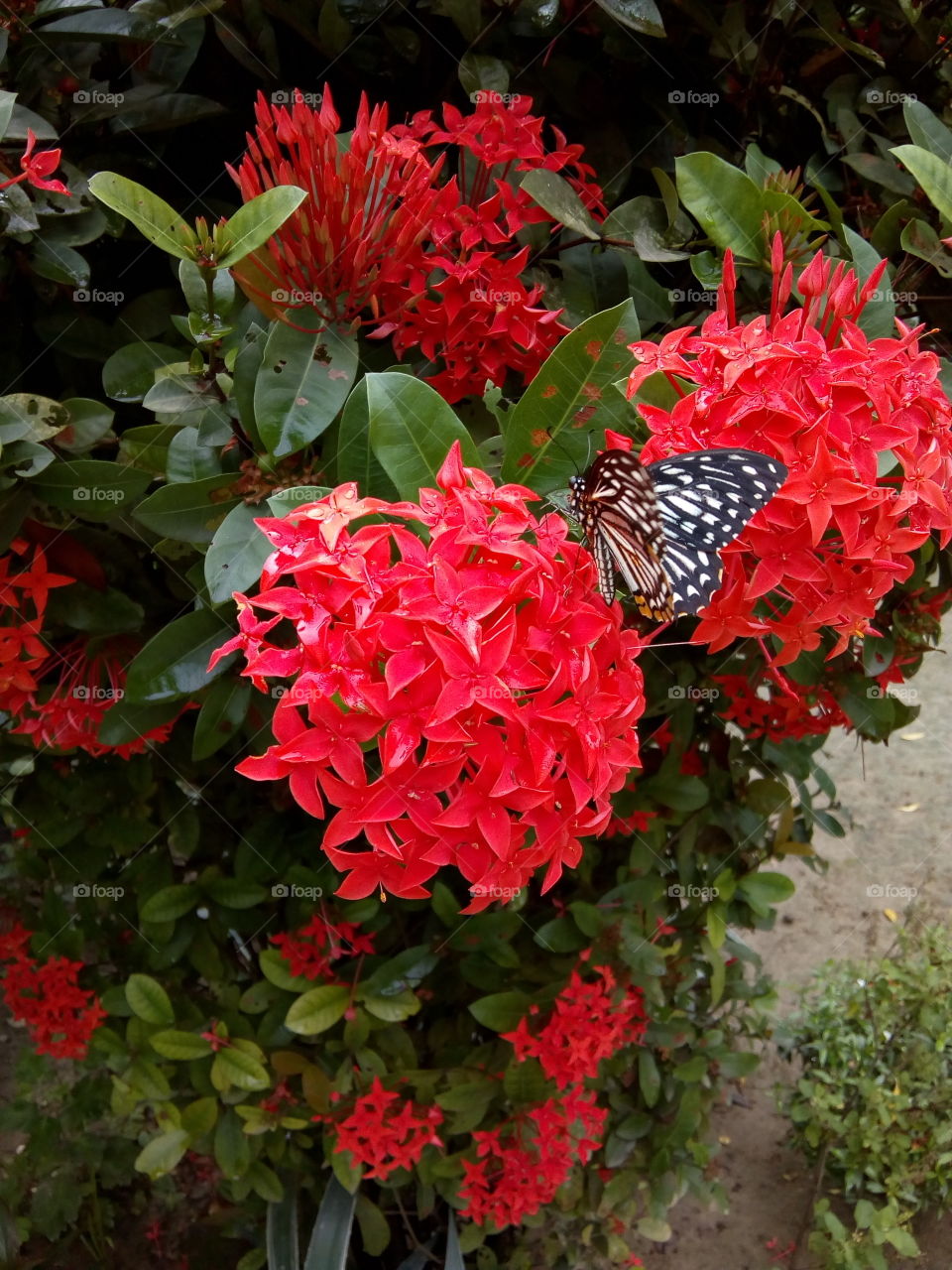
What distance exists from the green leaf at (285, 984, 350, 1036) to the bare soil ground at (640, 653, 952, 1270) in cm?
142

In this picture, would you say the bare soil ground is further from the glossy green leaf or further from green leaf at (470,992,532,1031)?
the glossy green leaf

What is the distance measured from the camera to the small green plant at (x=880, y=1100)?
9.52 feet

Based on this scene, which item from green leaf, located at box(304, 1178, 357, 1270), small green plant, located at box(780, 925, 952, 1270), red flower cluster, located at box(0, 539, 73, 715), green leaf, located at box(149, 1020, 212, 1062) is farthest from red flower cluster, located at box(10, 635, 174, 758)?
small green plant, located at box(780, 925, 952, 1270)

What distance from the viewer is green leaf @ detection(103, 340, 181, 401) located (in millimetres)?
1468

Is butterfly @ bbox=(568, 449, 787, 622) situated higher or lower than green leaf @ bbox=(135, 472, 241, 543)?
higher

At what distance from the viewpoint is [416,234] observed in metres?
1.19

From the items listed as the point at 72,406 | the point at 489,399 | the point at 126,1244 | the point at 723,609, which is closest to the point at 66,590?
the point at 72,406

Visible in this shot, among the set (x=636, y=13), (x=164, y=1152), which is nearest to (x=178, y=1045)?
(x=164, y=1152)

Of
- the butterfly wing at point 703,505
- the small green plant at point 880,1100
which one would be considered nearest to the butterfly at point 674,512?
the butterfly wing at point 703,505

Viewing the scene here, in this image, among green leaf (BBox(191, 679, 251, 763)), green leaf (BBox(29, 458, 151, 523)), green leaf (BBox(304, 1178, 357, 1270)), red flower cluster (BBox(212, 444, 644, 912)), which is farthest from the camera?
green leaf (BBox(304, 1178, 357, 1270))

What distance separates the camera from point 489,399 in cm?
124

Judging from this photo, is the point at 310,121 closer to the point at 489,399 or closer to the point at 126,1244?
the point at 489,399

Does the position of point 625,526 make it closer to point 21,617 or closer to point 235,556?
point 235,556

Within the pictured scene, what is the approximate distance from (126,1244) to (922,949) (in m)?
2.53
